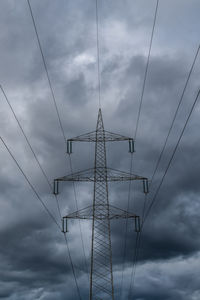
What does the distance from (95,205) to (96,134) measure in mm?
7777

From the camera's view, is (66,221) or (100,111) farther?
(100,111)

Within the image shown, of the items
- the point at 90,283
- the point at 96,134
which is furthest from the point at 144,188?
the point at 90,283

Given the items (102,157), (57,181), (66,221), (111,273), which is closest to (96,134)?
(102,157)

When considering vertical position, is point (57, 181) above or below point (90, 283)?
above

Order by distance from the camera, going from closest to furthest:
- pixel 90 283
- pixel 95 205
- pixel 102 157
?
pixel 90 283, pixel 95 205, pixel 102 157

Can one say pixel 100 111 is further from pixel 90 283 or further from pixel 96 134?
pixel 90 283

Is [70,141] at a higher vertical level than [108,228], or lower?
higher

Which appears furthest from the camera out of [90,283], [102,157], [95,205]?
[102,157]

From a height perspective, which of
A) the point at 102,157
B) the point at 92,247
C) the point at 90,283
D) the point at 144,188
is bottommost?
the point at 90,283

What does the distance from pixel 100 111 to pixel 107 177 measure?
8.31 metres

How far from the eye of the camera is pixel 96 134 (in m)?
44.9

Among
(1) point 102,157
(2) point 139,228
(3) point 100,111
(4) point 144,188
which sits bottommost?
(2) point 139,228

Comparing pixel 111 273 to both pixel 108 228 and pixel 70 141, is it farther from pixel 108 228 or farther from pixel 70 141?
pixel 70 141

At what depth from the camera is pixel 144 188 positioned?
43625mm
